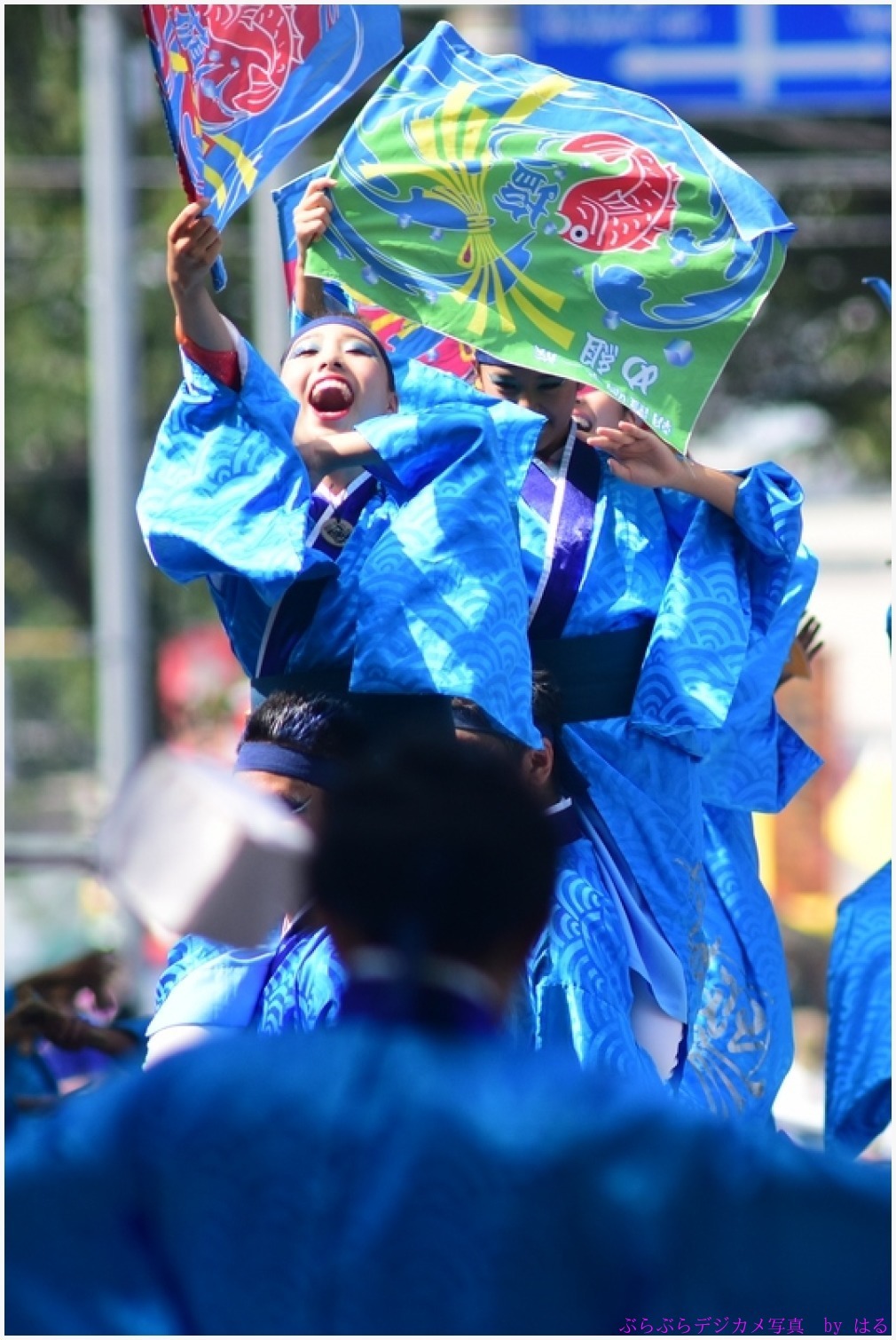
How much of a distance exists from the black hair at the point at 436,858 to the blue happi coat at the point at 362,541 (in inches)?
41.3

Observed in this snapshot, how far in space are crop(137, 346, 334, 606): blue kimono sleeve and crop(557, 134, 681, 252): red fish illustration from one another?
53cm

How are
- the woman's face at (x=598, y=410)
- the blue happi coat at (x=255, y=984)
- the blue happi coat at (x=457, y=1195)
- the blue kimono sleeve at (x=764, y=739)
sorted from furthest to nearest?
the blue kimono sleeve at (x=764, y=739) → the woman's face at (x=598, y=410) → the blue happi coat at (x=255, y=984) → the blue happi coat at (x=457, y=1195)

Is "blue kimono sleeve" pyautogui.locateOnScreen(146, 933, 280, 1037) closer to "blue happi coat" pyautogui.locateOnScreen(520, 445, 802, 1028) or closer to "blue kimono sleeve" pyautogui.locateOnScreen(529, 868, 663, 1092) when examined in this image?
"blue kimono sleeve" pyautogui.locateOnScreen(529, 868, 663, 1092)

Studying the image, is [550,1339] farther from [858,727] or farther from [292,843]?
[858,727]

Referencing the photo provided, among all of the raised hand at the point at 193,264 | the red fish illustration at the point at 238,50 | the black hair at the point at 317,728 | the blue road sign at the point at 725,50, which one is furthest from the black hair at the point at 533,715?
the blue road sign at the point at 725,50

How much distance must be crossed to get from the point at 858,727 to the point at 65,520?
19.8ft

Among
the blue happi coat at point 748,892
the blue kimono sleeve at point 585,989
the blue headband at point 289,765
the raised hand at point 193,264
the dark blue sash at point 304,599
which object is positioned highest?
the raised hand at point 193,264

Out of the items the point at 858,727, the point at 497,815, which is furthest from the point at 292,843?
the point at 858,727

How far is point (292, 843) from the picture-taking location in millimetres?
1433

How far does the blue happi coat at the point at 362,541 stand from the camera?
2.62 meters

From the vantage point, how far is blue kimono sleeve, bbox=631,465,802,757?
293 centimetres

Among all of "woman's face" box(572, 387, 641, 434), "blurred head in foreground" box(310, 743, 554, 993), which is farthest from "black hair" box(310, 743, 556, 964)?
"woman's face" box(572, 387, 641, 434)

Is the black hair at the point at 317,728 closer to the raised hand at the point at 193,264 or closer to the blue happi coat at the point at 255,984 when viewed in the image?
the blue happi coat at the point at 255,984

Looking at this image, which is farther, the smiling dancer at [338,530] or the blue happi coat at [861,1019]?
the blue happi coat at [861,1019]
